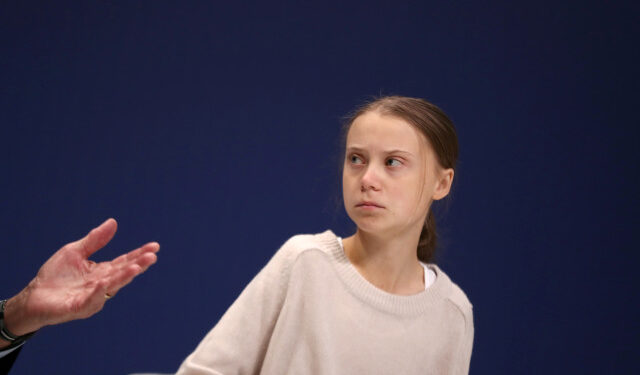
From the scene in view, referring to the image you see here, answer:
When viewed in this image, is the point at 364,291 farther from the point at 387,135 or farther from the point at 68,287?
the point at 68,287

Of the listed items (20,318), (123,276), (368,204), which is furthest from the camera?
(368,204)

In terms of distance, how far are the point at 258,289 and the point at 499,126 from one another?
135 cm

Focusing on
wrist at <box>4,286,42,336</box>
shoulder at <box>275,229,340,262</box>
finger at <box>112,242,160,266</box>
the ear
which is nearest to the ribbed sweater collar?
shoulder at <box>275,229,340,262</box>

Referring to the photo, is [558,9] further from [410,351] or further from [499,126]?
[410,351]


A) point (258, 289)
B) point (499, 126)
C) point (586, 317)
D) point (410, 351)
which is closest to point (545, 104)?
point (499, 126)

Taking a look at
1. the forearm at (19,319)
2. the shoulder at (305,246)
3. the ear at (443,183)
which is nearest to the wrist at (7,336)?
the forearm at (19,319)

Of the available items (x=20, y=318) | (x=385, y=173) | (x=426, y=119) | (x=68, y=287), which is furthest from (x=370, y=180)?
(x=20, y=318)

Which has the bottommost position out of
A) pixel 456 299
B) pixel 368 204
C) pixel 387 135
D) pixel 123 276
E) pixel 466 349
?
pixel 466 349

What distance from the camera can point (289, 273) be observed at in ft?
4.48

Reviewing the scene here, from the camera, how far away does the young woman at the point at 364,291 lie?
1327mm

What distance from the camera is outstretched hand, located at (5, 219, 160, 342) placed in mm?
1167

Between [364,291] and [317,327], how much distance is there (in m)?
0.13

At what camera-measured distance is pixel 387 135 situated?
53.3 inches

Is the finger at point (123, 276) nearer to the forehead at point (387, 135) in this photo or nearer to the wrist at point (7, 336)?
the wrist at point (7, 336)
